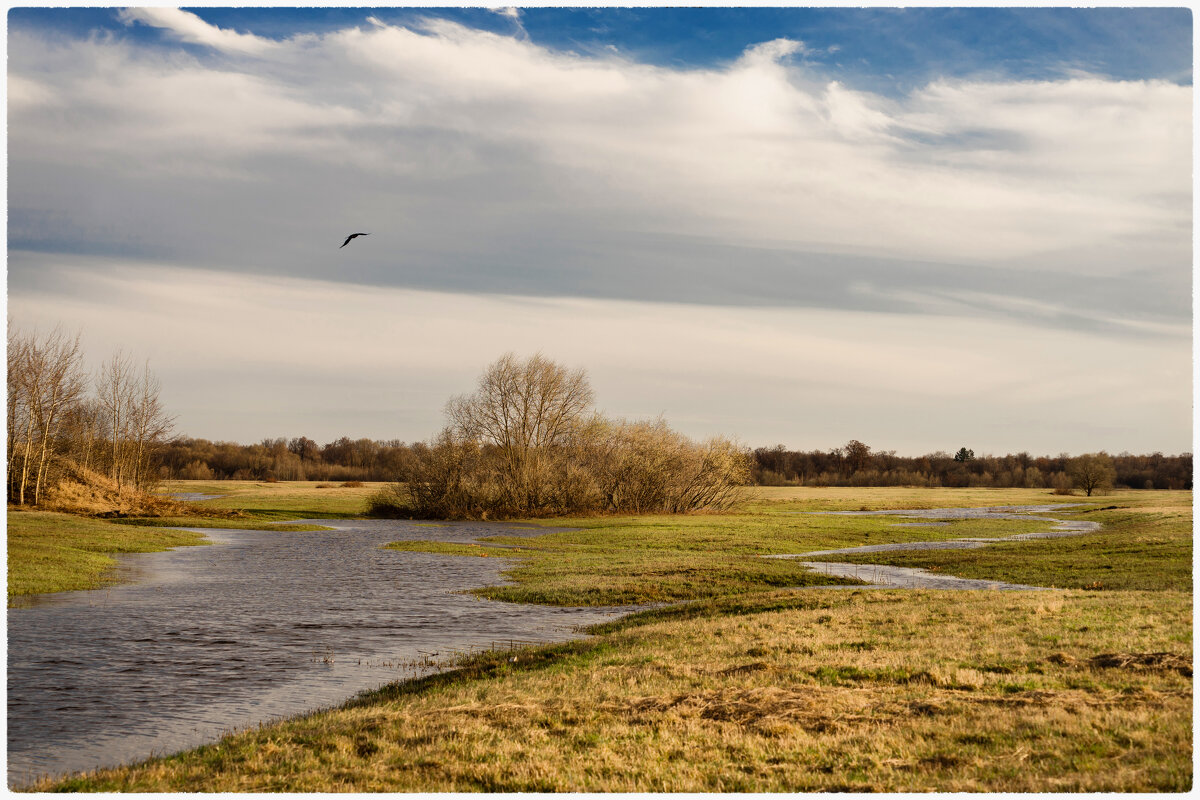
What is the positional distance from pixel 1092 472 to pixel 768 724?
12486 cm

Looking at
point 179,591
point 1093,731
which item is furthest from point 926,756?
point 179,591

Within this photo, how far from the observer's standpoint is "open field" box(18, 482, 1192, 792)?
9.11 metres

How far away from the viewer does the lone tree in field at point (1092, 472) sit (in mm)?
108438

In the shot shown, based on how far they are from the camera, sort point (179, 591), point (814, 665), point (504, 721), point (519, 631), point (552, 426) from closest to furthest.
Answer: point (504, 721) → point (814, 665) → point (519, 631) → point (179, 591) → point (552, 426)

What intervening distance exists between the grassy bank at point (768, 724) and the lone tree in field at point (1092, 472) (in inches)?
4088

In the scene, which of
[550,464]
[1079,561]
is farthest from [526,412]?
[1079,561]

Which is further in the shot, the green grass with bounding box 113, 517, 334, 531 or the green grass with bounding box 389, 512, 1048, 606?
the green grass with bounding box 113, 517, 334, 531

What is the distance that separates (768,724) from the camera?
10.9 meters

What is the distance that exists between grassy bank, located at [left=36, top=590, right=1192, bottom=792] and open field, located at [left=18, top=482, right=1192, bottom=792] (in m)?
0.04

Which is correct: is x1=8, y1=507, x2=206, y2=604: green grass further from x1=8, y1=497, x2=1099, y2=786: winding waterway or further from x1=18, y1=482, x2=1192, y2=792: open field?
x1=18, y1=482, x2=1192, y2=792: open field

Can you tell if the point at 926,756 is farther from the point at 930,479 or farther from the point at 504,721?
the point at 930,479

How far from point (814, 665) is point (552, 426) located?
7692cm

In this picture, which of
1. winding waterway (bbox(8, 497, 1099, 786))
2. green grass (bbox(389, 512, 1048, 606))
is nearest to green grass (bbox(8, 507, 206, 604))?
winding waterway (bbox(8, 497, 1099, 786))

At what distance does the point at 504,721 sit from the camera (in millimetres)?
11641
